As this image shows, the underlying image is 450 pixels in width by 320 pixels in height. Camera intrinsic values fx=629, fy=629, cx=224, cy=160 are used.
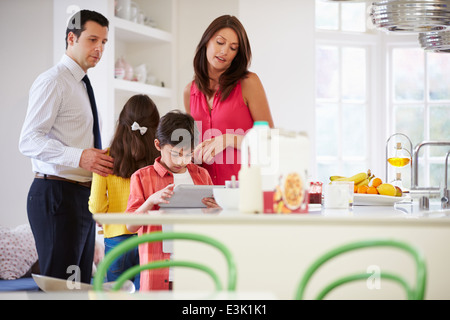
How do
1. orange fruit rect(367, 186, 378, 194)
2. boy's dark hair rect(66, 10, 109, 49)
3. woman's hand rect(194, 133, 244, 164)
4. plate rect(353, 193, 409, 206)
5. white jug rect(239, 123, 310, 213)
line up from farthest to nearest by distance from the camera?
boy's dark hair rect(66, 10, 109, 49) → woman's hand rect(194, 133, 244, 164) → orange fruit rect(367, 186, 378, 194) → plate rect(353, 193, 409, 206) → white jug rect(239, 123, 310, 213)

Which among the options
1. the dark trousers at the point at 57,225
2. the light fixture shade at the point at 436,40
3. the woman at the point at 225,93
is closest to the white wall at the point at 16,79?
the dark trousers at the point at 57,225

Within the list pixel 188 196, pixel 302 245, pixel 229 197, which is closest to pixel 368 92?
pixel 188 196

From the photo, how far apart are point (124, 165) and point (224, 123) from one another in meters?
0.48

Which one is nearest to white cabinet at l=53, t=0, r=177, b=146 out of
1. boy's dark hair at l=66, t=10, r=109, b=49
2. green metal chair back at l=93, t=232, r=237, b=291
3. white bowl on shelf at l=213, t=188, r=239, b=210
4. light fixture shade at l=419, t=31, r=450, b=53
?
boy's dark hair at l=66, t=10, r=109, b=49

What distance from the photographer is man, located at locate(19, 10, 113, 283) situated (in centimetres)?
275

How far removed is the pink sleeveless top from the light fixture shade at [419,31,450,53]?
962 millimetres

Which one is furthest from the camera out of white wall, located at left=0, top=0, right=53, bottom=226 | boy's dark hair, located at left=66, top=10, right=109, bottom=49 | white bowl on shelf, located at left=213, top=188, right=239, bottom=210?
white wall, located at left=0, top=0, right=53, bottom=226

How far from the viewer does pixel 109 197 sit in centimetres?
276

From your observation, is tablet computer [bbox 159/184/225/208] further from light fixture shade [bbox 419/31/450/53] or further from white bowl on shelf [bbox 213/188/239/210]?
light fixture shade [bbox 419/31/450/53]

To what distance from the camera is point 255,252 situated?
3.92 ft

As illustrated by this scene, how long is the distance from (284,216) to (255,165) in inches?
7.2
